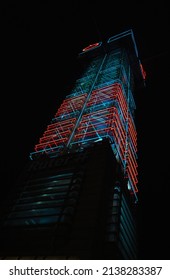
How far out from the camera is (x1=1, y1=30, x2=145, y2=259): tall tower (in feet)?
17.7

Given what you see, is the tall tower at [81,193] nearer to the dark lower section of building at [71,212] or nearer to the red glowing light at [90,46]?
the dark lower section of building at [71,212]

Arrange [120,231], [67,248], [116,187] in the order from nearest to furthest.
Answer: [67,248], [120,231], [116,187]

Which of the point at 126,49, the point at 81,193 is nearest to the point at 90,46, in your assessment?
the point at 126,49

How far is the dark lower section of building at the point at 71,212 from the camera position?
17.4ft

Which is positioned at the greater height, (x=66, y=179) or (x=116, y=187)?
(x=66, y=179)

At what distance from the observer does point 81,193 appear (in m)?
6.33

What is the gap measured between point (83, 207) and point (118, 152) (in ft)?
9.61

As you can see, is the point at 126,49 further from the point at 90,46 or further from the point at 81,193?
the point at 81,193

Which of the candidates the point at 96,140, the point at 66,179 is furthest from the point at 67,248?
the point at 96,140

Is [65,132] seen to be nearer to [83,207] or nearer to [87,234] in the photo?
[83,207]

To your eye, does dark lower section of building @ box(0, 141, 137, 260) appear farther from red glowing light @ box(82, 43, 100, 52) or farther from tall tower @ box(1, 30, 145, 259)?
A: red glowing light @ box(82, 43, 100, 52)

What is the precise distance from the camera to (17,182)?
801cm

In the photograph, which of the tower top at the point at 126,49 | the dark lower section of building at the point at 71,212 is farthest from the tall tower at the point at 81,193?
the tower top at the point at 126,49

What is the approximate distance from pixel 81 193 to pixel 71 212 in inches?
27.0
